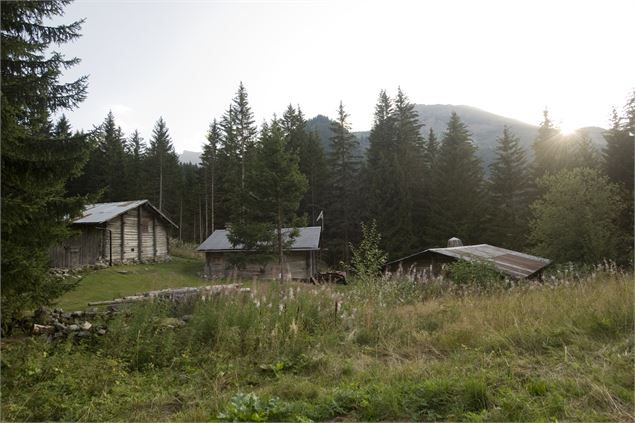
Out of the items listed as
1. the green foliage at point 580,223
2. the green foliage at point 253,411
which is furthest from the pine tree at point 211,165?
the green foliage at point 253,411

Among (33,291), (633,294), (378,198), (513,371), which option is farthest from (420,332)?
(378,198)

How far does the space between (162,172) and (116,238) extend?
19701 millimetres

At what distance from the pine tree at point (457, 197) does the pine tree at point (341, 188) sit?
8688 mm

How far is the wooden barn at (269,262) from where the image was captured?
28.4 meters

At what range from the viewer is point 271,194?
74.4 feet

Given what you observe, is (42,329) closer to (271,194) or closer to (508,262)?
(271,194)

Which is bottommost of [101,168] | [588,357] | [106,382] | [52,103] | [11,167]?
[106,382]

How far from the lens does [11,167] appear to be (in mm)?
6863

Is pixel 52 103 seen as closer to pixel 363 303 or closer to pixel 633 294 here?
pixel 363 303

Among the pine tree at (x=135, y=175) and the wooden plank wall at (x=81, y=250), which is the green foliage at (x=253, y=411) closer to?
the wooden plank wall at (x=81, y=250)

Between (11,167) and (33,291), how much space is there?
2274mm

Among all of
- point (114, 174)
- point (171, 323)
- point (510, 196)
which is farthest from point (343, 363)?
point (114, 174)

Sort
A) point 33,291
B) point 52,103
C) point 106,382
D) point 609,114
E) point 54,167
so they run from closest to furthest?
1. point 106,382
2. point 33,291
3. point 54,167
4. point 52,103
5. point 609,114

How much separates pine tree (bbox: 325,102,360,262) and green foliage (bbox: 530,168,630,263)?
2081 cm
